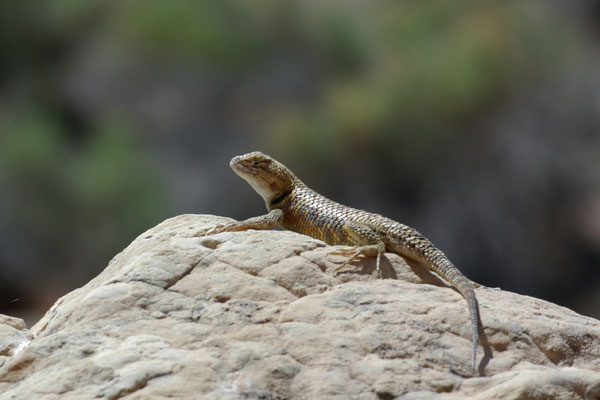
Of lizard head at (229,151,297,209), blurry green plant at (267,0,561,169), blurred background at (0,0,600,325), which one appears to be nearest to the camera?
lizard head at (229,151,297,209)

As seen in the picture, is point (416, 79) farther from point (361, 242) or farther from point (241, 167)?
point (361, 242)

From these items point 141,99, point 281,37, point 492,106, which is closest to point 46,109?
point 141,99

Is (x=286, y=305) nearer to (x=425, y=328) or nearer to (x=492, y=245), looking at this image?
(x=425, y=328)

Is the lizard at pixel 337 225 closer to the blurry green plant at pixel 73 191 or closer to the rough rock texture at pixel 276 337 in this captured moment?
the rough rock texture at pixel 276 337

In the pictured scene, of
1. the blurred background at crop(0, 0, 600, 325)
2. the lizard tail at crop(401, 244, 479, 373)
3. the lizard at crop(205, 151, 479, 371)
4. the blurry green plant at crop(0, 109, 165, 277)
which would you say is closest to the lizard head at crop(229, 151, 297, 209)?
the lizard at crop(205, 151, 479, 371)

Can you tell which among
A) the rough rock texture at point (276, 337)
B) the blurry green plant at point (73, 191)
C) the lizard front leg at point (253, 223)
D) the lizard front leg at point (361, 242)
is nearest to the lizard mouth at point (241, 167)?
the lizard front leg at point (253, 223)

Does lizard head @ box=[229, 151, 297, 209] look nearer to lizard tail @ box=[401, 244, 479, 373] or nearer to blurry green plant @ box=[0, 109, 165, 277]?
lizard tail @ box=[401, 244, 479, 373]

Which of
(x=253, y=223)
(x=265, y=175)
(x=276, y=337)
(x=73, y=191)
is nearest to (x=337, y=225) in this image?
(x=253, y=223)
